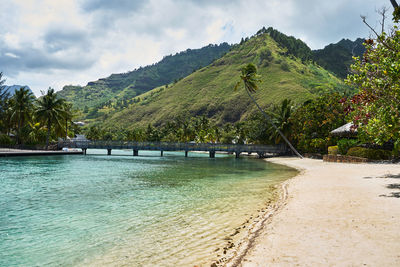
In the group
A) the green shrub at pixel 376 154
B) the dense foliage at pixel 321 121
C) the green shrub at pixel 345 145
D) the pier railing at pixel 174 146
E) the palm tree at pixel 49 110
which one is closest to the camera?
the green shrub at pixel 376 154

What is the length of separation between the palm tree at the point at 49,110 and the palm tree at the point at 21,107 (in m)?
3.33

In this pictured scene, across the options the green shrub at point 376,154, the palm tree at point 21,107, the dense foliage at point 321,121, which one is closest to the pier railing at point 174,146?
the palm tree at point 21,107

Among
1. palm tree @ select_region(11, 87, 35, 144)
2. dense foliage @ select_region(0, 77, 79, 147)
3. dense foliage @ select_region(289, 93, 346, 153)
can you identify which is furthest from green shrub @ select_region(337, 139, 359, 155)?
palm tree @ select_region(11, 87, 35, 144)

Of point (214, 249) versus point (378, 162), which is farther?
point (378, 162)

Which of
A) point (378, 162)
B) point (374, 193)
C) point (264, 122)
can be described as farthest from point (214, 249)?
point (264, 122)

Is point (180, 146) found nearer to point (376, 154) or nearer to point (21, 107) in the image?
point (21, 107)

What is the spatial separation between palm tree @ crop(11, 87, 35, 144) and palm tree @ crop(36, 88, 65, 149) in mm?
3331

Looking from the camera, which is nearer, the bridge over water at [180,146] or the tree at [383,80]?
the tree at [383,80]

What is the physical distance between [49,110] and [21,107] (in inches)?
303

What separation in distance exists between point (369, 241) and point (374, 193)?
24.0 feet

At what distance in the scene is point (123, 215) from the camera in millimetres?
11648

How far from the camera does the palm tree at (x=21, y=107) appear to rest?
6469 cm

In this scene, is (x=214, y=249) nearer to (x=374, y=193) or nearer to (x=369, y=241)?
(x=369, y=241)

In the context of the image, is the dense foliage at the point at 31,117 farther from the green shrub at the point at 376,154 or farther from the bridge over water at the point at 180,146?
the green shrub at the point at 376,154
